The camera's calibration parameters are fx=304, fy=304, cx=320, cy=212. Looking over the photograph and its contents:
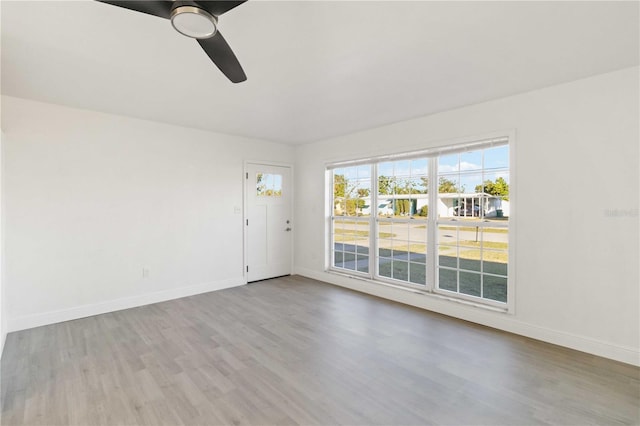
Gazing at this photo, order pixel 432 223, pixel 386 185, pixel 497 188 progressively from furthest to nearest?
pixel 386 185 → pixel 432 223 → pixel 497 188

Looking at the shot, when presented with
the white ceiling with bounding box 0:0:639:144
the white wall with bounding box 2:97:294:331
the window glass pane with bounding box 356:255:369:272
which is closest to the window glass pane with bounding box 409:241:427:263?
the window glass pane with bounding box 356:255:369:272

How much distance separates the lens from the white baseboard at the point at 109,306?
11.2ft

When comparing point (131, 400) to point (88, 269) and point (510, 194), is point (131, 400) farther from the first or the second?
point (510, 194)

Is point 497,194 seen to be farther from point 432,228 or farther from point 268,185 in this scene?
point 268,185

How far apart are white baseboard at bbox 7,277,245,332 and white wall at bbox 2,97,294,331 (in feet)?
0.04

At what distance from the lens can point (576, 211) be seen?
9.56 feet

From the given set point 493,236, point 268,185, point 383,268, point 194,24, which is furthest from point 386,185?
point 194,24

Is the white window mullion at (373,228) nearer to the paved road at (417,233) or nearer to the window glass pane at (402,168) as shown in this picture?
the paved road at (417,233)

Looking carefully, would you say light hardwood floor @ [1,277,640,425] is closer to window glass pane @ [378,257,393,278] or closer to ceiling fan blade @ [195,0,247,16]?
window glass pane @ [378,257,393,278]

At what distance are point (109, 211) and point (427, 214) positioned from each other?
4.23 m

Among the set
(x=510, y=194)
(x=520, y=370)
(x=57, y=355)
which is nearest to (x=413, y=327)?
(x=520, y=370)

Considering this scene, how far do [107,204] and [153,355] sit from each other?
2.20 metres

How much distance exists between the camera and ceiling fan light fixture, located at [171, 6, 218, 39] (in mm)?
1464

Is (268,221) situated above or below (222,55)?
below
